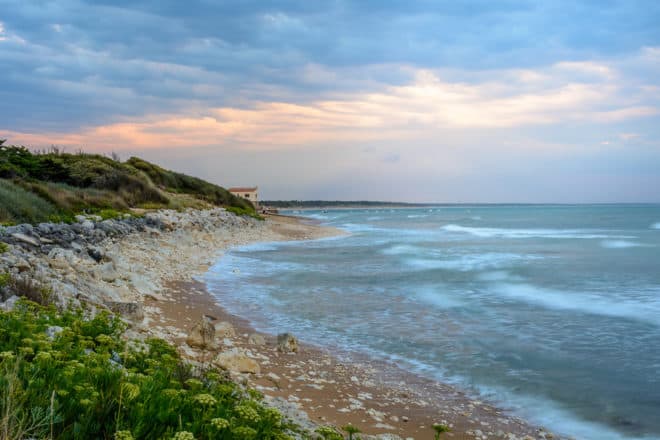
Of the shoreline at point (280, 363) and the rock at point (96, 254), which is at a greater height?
the rock at point (96, 254)


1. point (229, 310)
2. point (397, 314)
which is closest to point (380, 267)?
point (397, 314)

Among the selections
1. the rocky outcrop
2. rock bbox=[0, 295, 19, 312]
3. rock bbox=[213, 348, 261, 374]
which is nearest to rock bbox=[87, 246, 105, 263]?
the rocky outcrop

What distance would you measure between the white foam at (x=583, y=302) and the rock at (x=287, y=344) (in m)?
8.00

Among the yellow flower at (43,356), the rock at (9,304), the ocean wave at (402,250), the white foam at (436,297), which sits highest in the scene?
the yellow flower at (43,356)

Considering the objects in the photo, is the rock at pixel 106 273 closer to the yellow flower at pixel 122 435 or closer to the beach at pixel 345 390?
the beach at pixel 345 390

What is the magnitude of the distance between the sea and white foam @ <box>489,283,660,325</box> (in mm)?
32

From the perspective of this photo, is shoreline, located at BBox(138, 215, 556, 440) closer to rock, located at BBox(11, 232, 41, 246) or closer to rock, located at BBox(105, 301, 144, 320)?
rock, located at BBox(105, 301, 144, 320)

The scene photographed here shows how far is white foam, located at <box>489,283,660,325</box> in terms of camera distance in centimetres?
1213

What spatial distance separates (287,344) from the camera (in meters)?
7.83

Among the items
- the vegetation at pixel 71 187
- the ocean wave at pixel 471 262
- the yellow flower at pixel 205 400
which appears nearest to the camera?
the yellow flower at pixel 205 400

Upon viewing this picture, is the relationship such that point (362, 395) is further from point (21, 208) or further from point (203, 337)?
point (21, 208)

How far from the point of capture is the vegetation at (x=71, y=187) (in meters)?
16.2

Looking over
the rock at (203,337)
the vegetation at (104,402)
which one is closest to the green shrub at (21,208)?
the rock at (203,337)


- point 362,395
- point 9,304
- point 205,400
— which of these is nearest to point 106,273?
point 9,304
